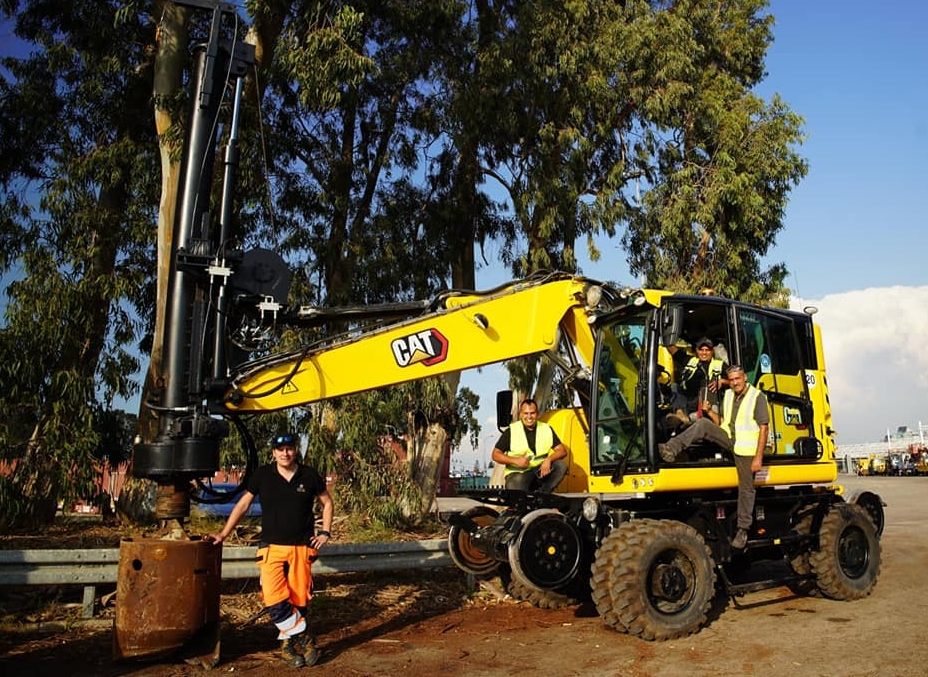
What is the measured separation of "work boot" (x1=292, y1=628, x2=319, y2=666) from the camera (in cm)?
599

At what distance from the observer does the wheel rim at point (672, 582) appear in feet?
22.4

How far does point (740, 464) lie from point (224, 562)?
4835 millimetres

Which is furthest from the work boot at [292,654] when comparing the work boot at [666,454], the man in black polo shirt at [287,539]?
the work boot at [666,454]

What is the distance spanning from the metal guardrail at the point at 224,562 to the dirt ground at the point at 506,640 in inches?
14.4

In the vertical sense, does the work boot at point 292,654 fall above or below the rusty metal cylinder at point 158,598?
below

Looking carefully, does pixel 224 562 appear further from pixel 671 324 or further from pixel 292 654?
pixel 671 324

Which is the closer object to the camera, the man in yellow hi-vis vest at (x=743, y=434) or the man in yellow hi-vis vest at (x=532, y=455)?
the man in yellow hi-vis vest at (x=743, y=434)

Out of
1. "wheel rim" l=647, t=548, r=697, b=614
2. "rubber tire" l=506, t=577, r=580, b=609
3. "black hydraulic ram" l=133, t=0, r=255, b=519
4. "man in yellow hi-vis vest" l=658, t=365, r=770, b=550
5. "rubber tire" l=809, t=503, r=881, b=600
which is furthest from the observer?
"rubber tire" l=809, t=503, r=881, b=600

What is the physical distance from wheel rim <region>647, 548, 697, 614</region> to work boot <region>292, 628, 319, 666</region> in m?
2.73

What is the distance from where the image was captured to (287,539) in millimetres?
6098

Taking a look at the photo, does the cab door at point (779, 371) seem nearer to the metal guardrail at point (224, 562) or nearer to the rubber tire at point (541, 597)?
the rubber tire at point (541, 597)

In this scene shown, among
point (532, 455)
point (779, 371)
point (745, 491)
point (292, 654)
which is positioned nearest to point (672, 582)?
point (745, 491)

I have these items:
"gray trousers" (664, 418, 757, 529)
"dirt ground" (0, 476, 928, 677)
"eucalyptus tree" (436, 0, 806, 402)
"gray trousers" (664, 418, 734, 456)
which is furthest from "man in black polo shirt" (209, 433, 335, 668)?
"eucalyptus tree" (436, 0, 806, 402)

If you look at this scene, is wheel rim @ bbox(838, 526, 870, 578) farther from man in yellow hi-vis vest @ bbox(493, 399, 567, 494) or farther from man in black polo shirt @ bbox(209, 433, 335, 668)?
man in black polo shirt @ bbox(209, 433, 335, 668)
